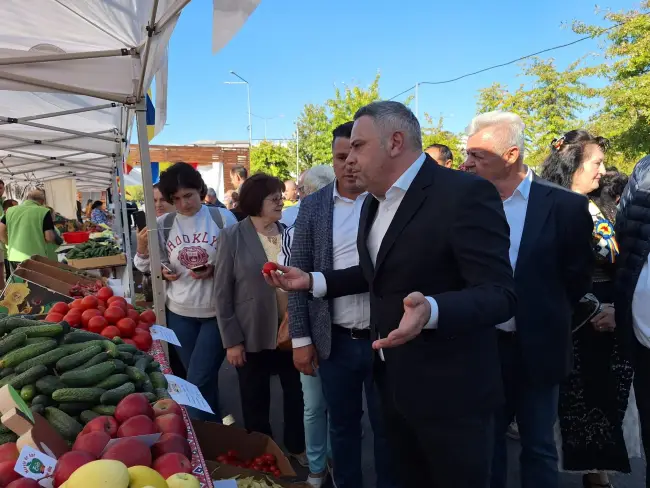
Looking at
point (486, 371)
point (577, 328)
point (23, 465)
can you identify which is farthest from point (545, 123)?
point (23, 465)

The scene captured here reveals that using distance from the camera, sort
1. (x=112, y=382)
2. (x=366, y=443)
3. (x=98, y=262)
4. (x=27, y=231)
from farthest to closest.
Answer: (x=98, y=262), (x=27, y=231), (x=366, y=443), (x=112, y=382)

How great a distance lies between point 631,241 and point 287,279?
1.61m

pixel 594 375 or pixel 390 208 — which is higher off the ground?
pixel 390 208

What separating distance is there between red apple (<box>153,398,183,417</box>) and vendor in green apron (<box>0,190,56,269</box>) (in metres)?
6.46

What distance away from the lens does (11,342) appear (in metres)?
1.99

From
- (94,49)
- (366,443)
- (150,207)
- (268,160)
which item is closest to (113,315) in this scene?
(150,207)

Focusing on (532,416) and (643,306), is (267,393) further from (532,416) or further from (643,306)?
(643,306)

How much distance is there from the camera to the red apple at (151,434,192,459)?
1.49 metres

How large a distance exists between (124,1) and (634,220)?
2743 millimetres

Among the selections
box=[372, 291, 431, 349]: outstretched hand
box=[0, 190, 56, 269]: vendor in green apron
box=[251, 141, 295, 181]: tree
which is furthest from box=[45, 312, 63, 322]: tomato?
box=[251, 141, 295, 181]: tree

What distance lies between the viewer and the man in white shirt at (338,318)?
2.47 metres

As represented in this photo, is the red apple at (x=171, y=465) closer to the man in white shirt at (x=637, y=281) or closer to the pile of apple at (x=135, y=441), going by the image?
the pile of apple at (x=135, y=441)

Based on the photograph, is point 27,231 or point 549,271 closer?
point 549,271

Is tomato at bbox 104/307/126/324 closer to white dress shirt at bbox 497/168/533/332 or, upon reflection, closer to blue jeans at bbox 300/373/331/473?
blue jeans at bbox 300/373/331/473
